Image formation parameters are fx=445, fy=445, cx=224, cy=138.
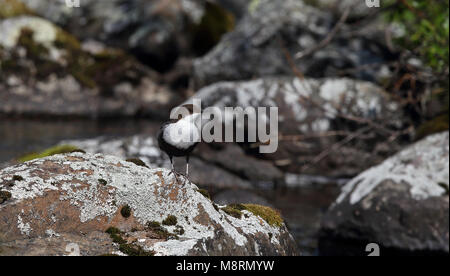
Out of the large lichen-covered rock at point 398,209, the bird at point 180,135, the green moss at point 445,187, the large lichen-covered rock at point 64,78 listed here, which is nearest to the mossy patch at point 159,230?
the bird at point 180,135

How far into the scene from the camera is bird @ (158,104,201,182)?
3.96 meters

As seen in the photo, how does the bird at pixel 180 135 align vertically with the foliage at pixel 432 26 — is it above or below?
below

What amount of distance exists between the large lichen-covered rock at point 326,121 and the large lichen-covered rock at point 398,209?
3110 mm

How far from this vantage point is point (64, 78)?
17.8 metres

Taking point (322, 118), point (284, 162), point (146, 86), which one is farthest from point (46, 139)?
point (322, 118)

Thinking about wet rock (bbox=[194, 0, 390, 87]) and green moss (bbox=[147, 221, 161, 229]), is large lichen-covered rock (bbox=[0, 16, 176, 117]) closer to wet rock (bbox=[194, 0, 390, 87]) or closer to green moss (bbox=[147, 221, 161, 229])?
wet rock (bbox=[194, 0, 390, 87])

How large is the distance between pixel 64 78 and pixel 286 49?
9.34 metres

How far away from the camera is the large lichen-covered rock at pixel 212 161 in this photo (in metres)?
10.4

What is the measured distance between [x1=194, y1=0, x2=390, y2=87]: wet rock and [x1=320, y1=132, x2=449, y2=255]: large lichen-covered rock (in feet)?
17.8

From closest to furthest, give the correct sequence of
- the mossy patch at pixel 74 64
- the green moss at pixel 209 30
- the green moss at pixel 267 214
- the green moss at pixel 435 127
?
the green moss at pixel 267 214 → the green moss at pixel 435 127 → the mossy patch at pixel 74 64 → the green moss at pixel 209 30

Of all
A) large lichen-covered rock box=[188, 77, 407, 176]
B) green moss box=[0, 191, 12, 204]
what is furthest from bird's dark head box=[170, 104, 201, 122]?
large lichen-covered rock box=[188, 77, 407, 176]

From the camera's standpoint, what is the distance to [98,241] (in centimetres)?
320

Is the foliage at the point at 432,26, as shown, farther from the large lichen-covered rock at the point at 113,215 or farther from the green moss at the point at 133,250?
the green moss at the point at 133,250
